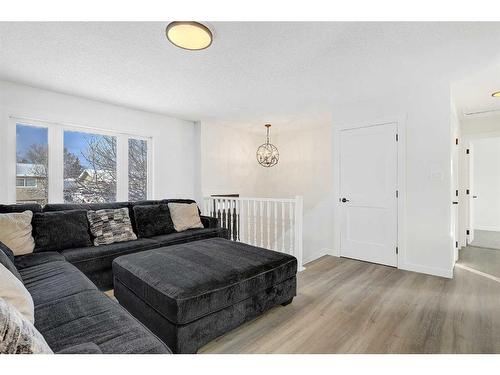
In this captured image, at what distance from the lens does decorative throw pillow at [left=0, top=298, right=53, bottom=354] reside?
66 centimetres

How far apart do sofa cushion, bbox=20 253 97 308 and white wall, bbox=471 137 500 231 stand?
761 centimetres

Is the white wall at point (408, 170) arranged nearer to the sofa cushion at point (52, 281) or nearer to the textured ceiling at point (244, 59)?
the textured ceiling at point (244, 59)

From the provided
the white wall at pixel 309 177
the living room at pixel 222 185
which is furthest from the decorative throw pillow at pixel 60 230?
the white wall at pixel 309 177

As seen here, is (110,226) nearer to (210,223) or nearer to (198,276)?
(210,223)

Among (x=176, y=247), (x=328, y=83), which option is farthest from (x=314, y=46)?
(x=176, y=247)

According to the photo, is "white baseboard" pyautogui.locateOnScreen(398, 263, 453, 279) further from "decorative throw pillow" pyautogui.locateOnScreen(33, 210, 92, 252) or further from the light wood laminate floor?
"decorative throw pillow" pyautogui.locateOnScreen(33, 210, 92, 252)

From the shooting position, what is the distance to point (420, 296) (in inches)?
94.3

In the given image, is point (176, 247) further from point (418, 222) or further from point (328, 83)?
point (418, 222)

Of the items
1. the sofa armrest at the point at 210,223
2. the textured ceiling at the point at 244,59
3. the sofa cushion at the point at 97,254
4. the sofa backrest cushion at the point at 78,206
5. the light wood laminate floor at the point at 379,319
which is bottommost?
the light wood laminate floor at the point at 379,319

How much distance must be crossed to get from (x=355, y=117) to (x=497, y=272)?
260cm

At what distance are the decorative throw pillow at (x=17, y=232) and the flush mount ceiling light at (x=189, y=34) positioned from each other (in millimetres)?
2187

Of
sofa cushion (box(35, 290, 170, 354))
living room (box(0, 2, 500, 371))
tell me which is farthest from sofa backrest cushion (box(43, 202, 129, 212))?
sofa cushion (box(35, 290, 170, 354))

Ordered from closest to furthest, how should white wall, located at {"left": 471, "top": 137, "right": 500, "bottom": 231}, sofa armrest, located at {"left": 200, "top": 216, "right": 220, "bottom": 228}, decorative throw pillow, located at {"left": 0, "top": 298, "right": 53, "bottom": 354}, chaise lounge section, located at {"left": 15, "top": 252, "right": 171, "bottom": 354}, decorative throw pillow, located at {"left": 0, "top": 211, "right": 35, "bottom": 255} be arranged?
decorative throw pillow, located at {"left": 0, "top": 298, "right": 53, "bottom": 354} < chaise lounge section, located at {"left": 15, "top": 252, "right": 171, "bottom": 354} < decorative throw pillow, located at {"left": 0, "top": 211, "right": 35, "bottom": 255} < sofa armrest, located at {"left": 200, "top": 216, "right": 220, "bottom": 228} < white wall, located at {"left": 471, "top": 137, "right": 500, "bottom": 231}

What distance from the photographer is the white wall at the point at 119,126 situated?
9.12 feet
